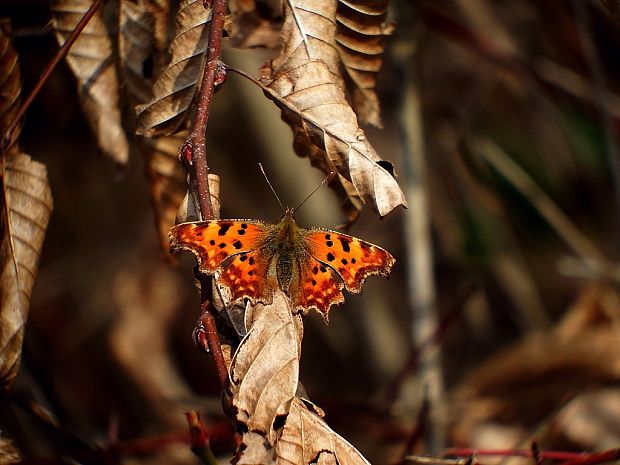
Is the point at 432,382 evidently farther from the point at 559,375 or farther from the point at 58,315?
the point at 58,315

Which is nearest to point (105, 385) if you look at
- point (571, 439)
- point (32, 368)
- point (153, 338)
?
point (153, 338)

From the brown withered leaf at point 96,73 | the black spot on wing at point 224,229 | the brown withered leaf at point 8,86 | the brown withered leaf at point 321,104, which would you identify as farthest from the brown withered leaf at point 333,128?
the brown withered leaf at point 8,86

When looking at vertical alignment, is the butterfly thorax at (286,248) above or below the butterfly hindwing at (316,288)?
above

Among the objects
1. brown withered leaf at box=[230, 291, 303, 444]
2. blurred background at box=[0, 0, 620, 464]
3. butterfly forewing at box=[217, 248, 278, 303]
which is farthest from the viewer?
blurred background at box=[0, 0, 620, 464]

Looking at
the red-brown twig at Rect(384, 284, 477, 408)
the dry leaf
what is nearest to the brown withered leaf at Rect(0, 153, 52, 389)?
the red-brown twig at Rect(384, 284, 477, 408)

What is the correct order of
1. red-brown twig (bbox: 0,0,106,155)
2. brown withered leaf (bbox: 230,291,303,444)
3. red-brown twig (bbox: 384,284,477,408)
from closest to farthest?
brown withered leaf (bbox: 230,291,303,444) < red-brown twig (bbox: 0,0,106,155) < red-brown twig (bbox: 384,284,477,408)

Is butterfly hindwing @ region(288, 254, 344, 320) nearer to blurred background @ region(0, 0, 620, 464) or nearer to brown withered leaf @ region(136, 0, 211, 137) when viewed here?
brown withered leaf @ region(136, 0, 211, 137)

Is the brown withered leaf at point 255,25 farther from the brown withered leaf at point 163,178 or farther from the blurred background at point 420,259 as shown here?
Answer: the blurred background at point 420,259
